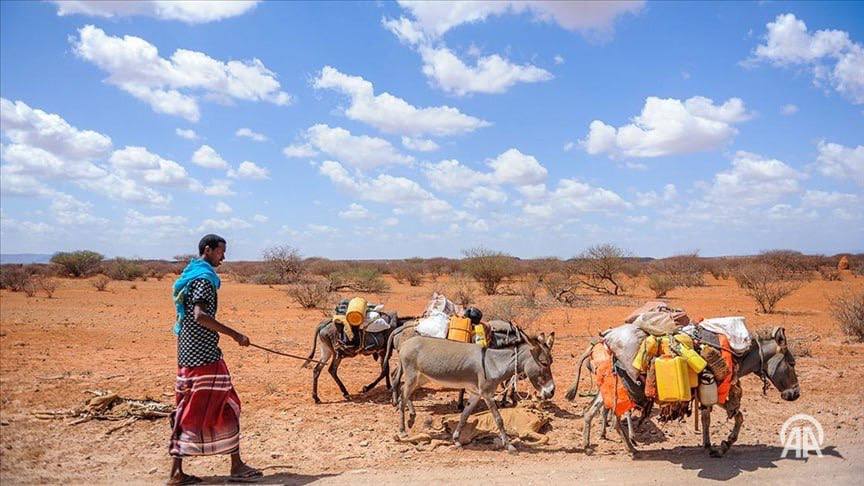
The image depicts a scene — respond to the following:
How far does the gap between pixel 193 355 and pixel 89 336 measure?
13.0 m

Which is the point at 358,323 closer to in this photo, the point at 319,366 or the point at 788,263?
the point at 319,366

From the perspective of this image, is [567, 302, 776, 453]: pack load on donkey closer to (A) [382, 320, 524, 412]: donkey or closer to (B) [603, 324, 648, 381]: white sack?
(B) [603, 324, 648, 381]: white sack

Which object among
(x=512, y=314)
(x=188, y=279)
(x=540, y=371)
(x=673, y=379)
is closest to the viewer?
(x=188, y=279)

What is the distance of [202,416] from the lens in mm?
5949

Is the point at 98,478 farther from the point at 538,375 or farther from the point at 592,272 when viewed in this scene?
the point at 592,272

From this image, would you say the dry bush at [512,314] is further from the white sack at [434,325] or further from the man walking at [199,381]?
the man walking at [199,381]

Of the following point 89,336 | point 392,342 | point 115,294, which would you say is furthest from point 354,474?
point 115,294

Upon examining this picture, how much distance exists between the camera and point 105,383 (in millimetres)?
10695

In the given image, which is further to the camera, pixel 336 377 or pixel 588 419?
pixel 336 377

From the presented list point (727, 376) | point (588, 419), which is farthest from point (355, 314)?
point (727, 376)

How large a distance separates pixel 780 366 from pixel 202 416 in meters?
6.85

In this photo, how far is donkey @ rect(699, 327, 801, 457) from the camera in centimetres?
683

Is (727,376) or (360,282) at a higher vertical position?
(360,282)

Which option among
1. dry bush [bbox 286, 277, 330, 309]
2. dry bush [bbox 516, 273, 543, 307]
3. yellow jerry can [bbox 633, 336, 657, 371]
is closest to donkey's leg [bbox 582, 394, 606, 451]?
yellow jerry can [bbox 633, 336, 657, 371]
